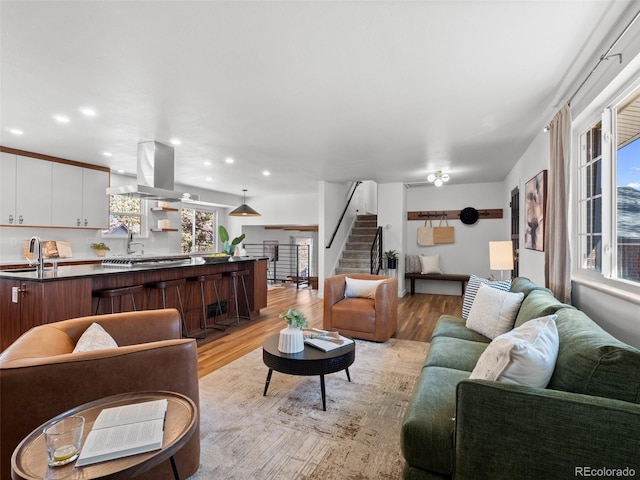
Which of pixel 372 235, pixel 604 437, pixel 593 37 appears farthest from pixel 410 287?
pixel 604 437

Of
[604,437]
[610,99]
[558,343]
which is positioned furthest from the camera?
[610,99]

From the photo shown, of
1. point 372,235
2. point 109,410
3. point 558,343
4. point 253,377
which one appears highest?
point 372,235

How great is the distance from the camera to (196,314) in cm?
446

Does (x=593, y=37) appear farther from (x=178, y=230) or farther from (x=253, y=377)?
(x=178, y=230)

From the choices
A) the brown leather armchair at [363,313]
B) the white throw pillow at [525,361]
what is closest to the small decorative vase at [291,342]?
the white throw pillow at [525,361]

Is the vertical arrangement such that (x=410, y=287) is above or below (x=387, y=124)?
below

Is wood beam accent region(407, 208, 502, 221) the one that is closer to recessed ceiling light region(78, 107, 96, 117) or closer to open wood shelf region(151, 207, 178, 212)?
open wood shelf region(151, 207, 178, 212)

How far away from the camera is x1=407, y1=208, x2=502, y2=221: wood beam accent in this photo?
719 cm

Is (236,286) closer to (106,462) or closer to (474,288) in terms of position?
(474,288)

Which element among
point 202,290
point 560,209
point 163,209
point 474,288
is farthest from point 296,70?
point 163,209

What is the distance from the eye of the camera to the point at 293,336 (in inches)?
98.0

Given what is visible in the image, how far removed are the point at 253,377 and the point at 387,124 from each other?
114 inches

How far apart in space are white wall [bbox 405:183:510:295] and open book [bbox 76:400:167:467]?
23.6 ft

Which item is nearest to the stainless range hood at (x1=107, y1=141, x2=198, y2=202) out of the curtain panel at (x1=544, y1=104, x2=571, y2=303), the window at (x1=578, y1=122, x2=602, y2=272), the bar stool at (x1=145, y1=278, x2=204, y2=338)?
the bar stool at (x1=145, y1=278, x2=204, y2=338)
